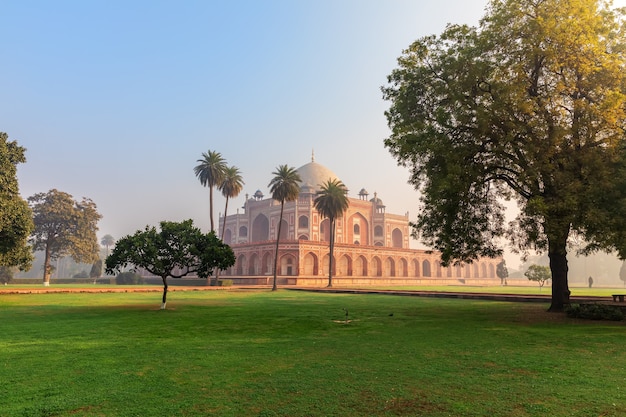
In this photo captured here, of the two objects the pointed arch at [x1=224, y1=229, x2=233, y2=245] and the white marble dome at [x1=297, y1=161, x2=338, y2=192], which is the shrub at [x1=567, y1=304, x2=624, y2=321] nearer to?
the white marble dome at [x1=297, y1=161, x2=338, y2=192]

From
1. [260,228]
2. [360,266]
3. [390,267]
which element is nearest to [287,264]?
[360,266]

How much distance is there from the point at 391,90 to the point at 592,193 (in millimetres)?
9712

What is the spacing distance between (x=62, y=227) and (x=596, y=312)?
63.4 metres

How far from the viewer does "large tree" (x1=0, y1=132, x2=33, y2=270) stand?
2486 cm

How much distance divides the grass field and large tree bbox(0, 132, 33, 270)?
47.5 ft

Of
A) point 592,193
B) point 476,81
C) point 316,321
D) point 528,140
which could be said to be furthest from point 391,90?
point 316,321

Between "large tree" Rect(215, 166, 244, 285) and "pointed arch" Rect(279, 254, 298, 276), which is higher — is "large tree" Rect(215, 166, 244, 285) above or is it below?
above

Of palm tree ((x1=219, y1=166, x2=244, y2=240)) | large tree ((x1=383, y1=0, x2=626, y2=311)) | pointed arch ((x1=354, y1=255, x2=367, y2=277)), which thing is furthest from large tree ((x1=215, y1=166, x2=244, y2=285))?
large tree ((x1=383, y1=0, x2=626, y2=311))

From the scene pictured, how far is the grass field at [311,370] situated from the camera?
19.0ft

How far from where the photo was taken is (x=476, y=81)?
55.9ft

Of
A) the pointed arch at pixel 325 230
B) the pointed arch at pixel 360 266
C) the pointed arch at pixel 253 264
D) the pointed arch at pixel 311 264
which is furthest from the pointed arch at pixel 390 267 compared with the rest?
the pointed arch at pixel 253 264

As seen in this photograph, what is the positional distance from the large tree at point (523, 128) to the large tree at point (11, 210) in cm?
2239

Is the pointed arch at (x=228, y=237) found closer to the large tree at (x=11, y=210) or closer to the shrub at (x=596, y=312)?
the large tree at (x=11, y=210)

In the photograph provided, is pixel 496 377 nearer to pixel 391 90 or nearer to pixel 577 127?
pixel 577 127
